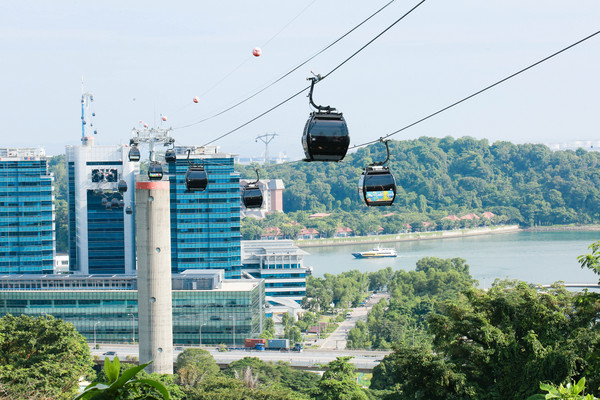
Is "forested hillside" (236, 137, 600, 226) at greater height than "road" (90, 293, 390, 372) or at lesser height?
greater

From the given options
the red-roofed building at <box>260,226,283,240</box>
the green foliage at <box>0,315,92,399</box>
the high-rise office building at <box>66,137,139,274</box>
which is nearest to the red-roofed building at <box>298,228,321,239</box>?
the red-roofed building at <box>260,226,283,240</box>

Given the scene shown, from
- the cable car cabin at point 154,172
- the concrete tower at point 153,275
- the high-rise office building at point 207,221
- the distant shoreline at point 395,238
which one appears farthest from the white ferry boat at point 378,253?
the cable car cabin at point 154,172

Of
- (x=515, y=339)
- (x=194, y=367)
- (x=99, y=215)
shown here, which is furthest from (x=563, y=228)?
(x=515, y=339)

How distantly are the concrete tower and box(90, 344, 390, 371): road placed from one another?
5.94 metres

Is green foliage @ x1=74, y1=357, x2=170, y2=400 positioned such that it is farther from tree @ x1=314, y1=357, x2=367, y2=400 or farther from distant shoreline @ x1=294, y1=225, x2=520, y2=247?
distant shoreline @ x1=294, y1=225, x2=520, y2=247

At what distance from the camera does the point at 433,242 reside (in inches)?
2441

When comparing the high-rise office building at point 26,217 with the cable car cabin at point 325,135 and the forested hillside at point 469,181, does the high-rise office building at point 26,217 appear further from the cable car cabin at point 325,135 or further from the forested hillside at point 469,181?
the forested hillside at point 469,181

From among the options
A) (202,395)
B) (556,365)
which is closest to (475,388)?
(556,365)

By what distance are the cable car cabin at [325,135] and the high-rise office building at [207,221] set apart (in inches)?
1071

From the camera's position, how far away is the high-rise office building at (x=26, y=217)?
34000mm

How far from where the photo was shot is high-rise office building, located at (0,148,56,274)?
34.0 meters

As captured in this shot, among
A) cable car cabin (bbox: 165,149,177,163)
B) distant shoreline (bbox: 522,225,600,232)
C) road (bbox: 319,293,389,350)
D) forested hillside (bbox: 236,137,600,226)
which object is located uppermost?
forested hillside (bbox: 236,137,600,226)

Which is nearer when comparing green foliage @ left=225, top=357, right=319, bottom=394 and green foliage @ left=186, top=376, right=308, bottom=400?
green foliage @ left=186, top=376, right=308, bottom=400

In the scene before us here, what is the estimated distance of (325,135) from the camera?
5.07 metres
